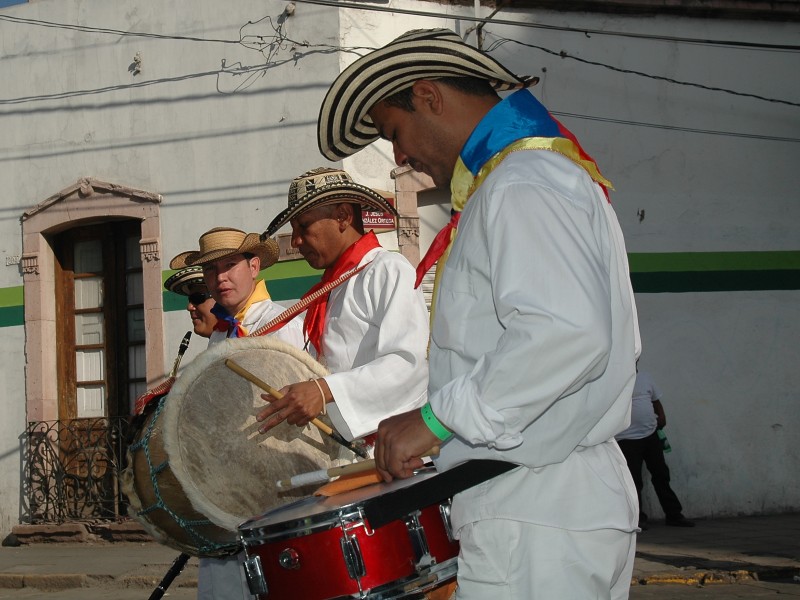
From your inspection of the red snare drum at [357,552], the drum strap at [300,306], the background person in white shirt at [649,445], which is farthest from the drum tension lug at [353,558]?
the background person in white shirt at [649,445]

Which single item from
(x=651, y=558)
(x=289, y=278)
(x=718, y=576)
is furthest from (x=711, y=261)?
(x=718, y=576)

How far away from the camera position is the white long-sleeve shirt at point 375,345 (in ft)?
13.3

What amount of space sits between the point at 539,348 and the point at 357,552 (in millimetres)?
793

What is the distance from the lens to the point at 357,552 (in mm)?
2785

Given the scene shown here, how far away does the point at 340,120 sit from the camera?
3.17 meters

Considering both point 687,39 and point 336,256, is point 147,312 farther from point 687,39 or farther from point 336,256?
point 336,256

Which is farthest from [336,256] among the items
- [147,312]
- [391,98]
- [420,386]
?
[147,312]

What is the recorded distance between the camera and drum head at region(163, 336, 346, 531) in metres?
3.86

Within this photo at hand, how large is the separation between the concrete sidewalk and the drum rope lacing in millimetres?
5715

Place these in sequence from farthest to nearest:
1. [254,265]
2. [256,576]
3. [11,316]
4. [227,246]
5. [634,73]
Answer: [11,316] < [634,73] < [254,265] < [227,246] < [256,576]

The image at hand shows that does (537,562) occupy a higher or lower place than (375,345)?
lower

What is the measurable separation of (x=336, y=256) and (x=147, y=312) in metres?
8.87

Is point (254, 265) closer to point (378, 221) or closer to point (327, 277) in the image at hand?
point (327, 277)

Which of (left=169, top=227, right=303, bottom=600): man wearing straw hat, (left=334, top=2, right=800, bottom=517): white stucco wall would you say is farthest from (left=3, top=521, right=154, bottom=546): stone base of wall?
(left=169, top=227, right=303, bottom=600): man wearing straw hat
